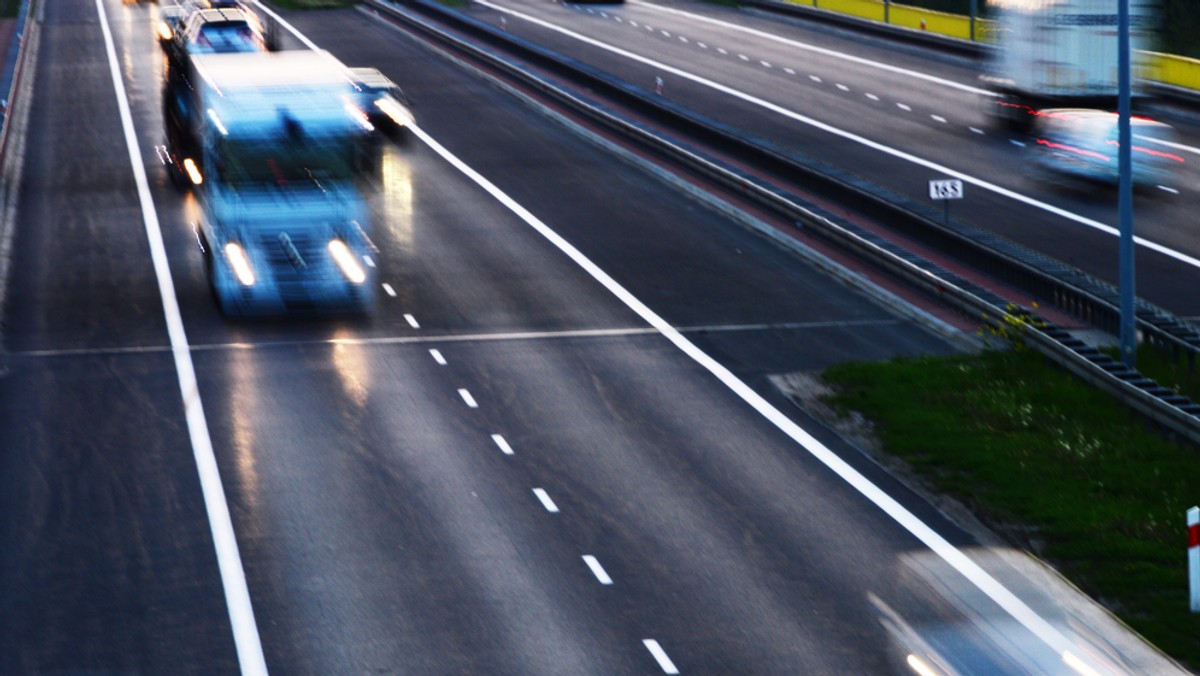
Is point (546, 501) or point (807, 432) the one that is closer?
point (546, 501)

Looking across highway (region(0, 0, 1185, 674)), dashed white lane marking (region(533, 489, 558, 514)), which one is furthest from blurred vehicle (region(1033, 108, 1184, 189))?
dashed white lane marking (region(533, 489, 558, 514))

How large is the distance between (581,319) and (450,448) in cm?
672

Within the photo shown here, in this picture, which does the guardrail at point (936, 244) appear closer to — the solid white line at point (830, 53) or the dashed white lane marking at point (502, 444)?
the dashed white lane marking at point (502, 444)

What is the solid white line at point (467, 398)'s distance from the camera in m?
21.7

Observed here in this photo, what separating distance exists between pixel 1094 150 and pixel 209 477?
2336 cm

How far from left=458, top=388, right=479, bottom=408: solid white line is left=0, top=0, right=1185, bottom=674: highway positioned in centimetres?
4

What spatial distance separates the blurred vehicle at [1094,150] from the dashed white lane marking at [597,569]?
72.4 ft

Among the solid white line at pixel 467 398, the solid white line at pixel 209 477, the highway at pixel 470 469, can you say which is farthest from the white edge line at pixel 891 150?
the solid white line at pixel 209 477

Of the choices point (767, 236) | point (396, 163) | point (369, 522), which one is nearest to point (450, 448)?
point (369, 522)

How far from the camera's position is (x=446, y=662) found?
551 inches

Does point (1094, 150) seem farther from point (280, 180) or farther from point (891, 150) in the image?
point (280, 180)

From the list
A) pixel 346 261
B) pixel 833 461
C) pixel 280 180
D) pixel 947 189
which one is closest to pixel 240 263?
pixel 280 180

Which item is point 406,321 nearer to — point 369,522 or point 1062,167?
point 369,522

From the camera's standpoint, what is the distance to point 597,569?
16.1 metres
